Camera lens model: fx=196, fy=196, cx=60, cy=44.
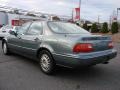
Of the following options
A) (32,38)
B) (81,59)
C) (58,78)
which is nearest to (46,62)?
(58,78)

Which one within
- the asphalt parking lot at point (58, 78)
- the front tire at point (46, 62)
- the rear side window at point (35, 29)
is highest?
the rear side window at point (35, 29)

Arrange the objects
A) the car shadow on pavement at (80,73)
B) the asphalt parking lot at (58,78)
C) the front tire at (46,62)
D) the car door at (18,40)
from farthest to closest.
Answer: the car door at (18,40), the car shadow on pavement at (80,73), the front tire at (46,62), the asphalt parking lot at (58,78)

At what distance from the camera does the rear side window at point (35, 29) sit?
231 inches

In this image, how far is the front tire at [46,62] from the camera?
5252 mm

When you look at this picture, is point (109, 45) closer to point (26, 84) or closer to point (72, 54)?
point (72, 54)

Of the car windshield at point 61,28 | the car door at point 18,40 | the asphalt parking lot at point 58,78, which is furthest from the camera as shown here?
the car door at point 18,40

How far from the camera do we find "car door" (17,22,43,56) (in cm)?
577

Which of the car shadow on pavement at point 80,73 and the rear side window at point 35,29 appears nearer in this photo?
the car shadow on pavement at point 80,73

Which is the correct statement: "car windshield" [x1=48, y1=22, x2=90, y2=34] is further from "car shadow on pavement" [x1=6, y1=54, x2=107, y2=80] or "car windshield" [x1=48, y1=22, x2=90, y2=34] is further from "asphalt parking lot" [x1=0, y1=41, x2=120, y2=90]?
"asphalt parking lot" [x1=0, y1=41, x2=120, y2=90]

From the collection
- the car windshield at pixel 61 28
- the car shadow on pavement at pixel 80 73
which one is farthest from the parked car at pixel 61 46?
the car shadow on pavement at pixel 80 73

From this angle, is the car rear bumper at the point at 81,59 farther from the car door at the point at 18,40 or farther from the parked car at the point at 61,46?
the car door at the point at 18,40

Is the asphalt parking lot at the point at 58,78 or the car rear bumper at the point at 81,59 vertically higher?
the car rear bumper at the point at 81,59

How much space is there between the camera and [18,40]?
6758 millimetres

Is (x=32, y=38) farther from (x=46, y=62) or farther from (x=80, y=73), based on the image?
(x=80, y=73)
